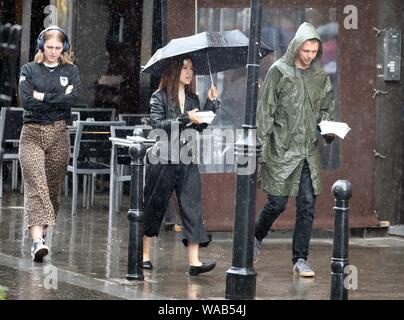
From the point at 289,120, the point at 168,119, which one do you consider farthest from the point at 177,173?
the point at 289,120

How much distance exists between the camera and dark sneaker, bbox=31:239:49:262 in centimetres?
1122

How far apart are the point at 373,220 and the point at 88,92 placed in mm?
6395

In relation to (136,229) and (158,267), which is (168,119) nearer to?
(136,229)

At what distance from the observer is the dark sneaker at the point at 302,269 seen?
431 inches

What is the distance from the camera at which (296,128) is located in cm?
1096

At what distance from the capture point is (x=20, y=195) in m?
16.9

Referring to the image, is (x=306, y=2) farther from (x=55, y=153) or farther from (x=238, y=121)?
(x=55, y=153)

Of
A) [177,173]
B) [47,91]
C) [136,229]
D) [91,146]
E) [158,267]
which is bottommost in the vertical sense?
[158,267]

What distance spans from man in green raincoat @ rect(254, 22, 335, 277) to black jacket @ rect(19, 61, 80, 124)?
1.90 meters

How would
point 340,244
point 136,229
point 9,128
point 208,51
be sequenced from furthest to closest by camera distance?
point 9,128
point 208,51
point 136,229
point 340,244

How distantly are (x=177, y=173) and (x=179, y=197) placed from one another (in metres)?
0.22

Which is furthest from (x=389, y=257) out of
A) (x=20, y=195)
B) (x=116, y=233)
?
(x=20, y=195)

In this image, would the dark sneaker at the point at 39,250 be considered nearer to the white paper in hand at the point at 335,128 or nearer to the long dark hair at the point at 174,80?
the long dark hair at the point at 174,80

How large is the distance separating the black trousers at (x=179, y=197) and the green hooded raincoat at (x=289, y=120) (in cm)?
69
